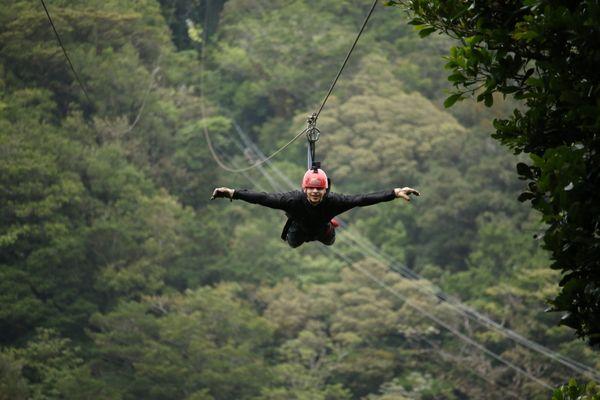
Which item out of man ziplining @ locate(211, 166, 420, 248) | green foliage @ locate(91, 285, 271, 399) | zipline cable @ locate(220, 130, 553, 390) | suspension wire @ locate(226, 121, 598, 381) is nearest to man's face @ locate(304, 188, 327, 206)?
man ziplining @ locate(211, 166, 420, 248)

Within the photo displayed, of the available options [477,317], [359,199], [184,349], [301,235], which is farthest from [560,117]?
[477,317]

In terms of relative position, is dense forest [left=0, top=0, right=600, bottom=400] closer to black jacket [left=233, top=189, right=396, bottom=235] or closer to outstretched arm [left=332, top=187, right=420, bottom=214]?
black jacket [left=233, top=189, right=396, bottom=235]

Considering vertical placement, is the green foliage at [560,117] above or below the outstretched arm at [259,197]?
below

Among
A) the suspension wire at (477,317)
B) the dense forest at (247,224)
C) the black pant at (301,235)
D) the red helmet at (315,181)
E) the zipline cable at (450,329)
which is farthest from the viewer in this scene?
the dense forest at (247,224)

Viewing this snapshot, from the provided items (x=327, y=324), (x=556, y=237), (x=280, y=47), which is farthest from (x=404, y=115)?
(x=556, y=237)

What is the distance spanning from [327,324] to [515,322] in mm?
4392

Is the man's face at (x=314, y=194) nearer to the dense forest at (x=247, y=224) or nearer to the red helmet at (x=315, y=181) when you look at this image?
the red helmet at (x=315, y=181)

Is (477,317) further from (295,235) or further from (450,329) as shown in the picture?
(295,235)

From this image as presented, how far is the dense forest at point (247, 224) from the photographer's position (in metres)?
21.9

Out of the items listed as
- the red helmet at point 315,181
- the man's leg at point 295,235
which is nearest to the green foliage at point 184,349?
the man's leg at point 295,235

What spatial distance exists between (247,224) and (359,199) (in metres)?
22.0

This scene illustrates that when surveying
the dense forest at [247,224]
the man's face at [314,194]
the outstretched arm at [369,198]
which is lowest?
the outstretched arm at [369,198]

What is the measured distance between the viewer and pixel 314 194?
19.8 feet

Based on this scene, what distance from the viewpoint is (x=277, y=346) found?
2403cm
